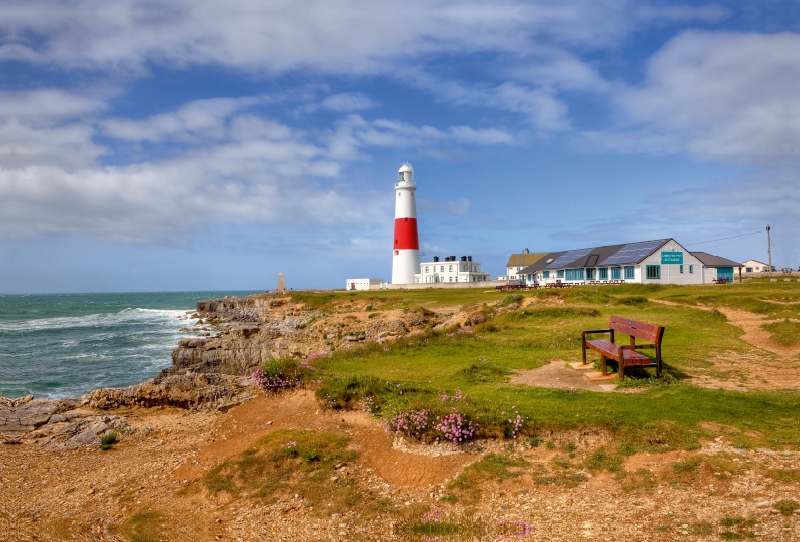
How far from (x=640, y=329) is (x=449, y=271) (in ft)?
203

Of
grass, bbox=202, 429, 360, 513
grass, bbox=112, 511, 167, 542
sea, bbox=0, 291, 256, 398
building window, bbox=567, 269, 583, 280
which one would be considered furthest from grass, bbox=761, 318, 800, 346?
building window, bbox=567, 269, 583, 280

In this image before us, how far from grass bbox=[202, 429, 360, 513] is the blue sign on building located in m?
44.5

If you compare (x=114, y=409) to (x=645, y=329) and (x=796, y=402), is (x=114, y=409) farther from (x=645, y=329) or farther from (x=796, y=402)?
(x=796, y=402)

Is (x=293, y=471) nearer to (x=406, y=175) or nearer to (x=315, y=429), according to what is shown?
(x=315, y=429)

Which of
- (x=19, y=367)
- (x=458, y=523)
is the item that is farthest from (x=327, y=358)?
(x=19, y=367)

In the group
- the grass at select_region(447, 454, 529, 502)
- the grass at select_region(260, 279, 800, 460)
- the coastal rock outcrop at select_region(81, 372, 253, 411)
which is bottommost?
the coastal rock outcrop at select_region(81, 372, 253, 411)

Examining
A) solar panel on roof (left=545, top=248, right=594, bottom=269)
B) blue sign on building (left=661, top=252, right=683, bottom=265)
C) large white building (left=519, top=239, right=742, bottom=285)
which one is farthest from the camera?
solar panel on roof (left=545, top=248, right=594, bottom=269)

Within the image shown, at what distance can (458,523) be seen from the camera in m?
6.69

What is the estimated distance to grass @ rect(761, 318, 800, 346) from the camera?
16.4 meters

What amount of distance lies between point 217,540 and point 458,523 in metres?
3.27

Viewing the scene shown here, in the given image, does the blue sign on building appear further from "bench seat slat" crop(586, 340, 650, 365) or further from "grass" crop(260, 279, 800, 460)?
"bench seat slat" crop(586, 340, 650, 365)

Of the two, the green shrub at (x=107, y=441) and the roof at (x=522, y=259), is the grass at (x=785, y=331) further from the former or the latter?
the roof at (x=522, y=259)

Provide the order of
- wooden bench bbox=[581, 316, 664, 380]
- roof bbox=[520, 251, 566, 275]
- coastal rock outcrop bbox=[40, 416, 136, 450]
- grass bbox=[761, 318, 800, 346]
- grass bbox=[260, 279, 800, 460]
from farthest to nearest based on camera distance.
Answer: roof bbox=[520, 251, 566, 275]
grass bbox=[761, 318, 800, 346]
coastal rock outcrop bbox=[40, 416, 136, 450]
wooden bench bbox=[581, 316, 664, 380]
grass bbox=[260, 279, 800, 460]

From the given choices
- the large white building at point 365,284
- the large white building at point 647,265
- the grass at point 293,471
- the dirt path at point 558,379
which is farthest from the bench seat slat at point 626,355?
the large white building at point 365,284
